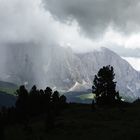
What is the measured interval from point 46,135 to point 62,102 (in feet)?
261

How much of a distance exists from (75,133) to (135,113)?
40.1 meters

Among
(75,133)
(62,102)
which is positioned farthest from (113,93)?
(75,133)

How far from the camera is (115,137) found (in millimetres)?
61219

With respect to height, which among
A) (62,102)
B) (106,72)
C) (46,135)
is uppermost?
(106,72)

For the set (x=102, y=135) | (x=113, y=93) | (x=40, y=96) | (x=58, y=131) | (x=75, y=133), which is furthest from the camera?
(x=40, y=96)

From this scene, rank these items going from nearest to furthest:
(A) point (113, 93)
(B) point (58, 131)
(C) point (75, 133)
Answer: (C) point (75, 133)
(B) point (58, 131)
(A) point (113, 93)

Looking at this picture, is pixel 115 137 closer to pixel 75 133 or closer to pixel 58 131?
pixel 75 133

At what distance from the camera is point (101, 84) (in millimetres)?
144125

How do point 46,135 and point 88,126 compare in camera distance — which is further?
point 88,126

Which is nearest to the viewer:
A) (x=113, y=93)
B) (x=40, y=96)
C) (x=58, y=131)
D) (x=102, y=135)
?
(x=102, y=135)

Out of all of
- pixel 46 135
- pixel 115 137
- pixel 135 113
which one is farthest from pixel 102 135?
pixel 135 113

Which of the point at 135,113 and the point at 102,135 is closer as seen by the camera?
the point at 102,135

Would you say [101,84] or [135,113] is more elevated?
[101,84]

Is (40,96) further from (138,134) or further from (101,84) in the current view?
(138,134)
